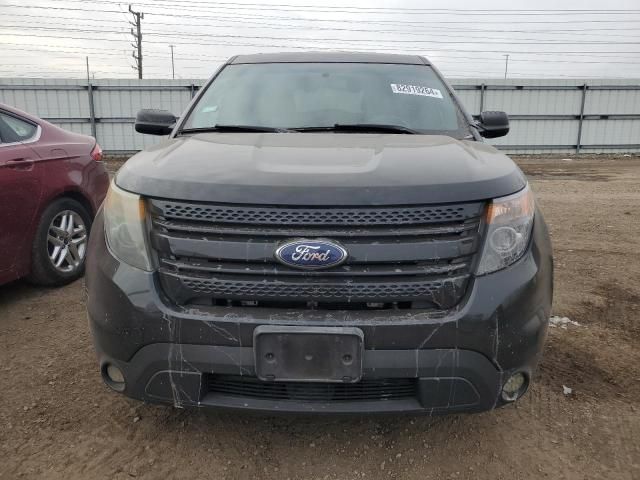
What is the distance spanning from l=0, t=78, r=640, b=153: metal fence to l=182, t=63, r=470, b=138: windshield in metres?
13.6

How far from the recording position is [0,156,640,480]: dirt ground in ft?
7.00

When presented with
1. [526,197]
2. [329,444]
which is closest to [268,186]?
[526,197]

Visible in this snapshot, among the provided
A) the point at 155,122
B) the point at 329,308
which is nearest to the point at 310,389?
the point at 329,308

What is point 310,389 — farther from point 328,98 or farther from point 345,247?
point 328,98

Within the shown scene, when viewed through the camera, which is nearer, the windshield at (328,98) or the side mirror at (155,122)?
the windshield at (328,98)

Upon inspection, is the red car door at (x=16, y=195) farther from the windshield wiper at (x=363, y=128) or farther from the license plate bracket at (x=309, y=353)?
the license plate bracket at (x=309, y=353)

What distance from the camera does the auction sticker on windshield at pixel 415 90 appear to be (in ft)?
10.6

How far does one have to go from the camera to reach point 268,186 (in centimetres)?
186

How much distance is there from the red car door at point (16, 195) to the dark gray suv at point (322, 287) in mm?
1865

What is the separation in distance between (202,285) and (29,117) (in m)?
3.00

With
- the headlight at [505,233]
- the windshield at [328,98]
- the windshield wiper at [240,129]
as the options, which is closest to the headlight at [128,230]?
the windshield wiper at [240,129]

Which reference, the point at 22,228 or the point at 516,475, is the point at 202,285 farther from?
the point at 22,228

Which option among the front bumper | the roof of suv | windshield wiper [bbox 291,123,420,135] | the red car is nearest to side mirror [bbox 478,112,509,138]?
the roof of suv

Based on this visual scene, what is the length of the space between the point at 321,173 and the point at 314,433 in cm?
116
